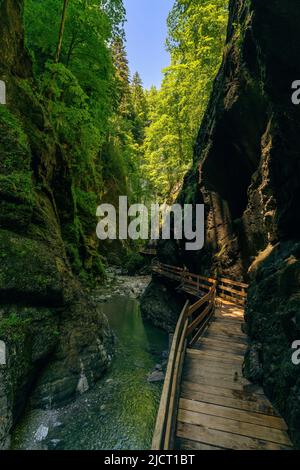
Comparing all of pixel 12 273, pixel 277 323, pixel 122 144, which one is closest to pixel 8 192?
pixel 12 273

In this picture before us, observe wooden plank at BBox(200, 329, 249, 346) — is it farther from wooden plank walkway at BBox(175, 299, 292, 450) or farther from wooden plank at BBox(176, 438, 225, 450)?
wooden plank at BBox(176, 438, 225, 450)

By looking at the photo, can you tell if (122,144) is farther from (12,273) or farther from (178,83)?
(12,273)

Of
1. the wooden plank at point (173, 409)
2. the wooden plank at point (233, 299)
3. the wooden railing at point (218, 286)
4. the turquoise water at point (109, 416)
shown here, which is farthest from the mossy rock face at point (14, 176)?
the wooden plank at point (233, 299)

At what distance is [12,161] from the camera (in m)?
9.88

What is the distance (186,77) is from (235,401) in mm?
25781

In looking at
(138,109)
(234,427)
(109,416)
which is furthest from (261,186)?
(138,109)

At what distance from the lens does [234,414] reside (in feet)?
16.7

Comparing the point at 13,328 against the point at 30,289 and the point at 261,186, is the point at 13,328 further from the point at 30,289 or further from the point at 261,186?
the point at 261,186

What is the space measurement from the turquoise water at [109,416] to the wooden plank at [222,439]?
356 cm

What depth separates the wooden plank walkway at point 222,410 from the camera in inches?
173

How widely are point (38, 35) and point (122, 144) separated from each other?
29.1m

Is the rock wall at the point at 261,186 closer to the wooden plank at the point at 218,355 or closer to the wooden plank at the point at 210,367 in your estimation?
the wooden plank at the point at 210,367

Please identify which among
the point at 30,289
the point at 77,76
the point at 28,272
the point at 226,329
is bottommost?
the point at 226,329

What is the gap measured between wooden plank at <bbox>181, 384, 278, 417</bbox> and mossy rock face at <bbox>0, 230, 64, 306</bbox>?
5.51 m
